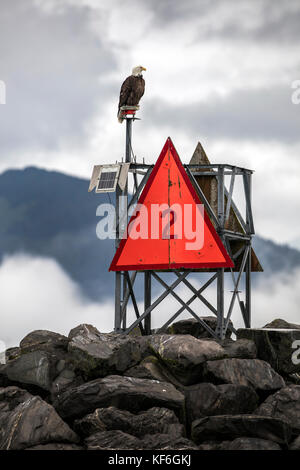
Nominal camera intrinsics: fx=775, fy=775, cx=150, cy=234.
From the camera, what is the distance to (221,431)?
19.6 meters

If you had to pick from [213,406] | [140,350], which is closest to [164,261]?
[140,350]

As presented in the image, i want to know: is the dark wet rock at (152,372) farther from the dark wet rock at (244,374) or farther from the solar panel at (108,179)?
the solar panel at (108,179)

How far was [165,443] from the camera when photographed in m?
18.8

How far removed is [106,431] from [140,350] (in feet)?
14.2

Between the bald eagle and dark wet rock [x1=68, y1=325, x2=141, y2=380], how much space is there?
880 cm

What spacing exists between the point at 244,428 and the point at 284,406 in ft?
7.42

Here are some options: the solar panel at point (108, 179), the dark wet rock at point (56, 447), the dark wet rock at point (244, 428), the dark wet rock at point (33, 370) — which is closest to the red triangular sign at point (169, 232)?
the solar panel at point (108, 179)

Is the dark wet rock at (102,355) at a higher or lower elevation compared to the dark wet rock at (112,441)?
higher

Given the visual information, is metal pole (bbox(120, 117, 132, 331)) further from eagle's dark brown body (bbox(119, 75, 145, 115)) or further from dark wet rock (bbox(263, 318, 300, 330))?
dark wet rock (bbox(263, 318, 300, 330))

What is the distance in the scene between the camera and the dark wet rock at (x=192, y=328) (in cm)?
2844

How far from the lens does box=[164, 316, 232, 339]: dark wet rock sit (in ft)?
93.3

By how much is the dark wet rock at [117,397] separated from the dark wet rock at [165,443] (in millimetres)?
1297
